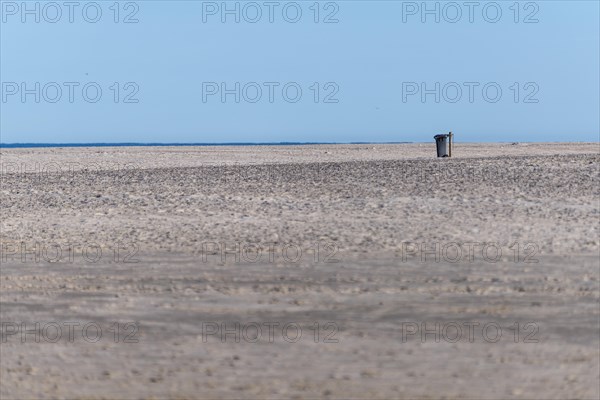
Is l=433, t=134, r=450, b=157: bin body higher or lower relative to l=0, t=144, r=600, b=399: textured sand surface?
higher

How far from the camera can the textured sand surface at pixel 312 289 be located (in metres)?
6.61

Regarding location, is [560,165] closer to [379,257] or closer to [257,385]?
[379,257]

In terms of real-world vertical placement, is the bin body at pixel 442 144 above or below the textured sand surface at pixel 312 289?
above

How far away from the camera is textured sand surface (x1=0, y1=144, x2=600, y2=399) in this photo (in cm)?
661

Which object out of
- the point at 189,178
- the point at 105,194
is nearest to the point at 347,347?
the point at 105,194

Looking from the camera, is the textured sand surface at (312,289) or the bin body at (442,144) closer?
the textured sand surface at (312,289)

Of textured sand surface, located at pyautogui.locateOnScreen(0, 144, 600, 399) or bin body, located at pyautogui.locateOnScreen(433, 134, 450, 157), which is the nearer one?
textured sand surface, located at pyautogui.locateOnScreen(0, 144, 600, 399)

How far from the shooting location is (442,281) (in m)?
9.68

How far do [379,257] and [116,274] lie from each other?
9.67 feet

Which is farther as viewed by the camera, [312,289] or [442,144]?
[442,144]

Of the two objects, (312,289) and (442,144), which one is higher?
(442,144)

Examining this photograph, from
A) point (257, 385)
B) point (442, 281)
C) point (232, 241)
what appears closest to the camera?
point (257, 385)

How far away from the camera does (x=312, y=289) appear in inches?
370

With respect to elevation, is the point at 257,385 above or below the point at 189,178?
below
